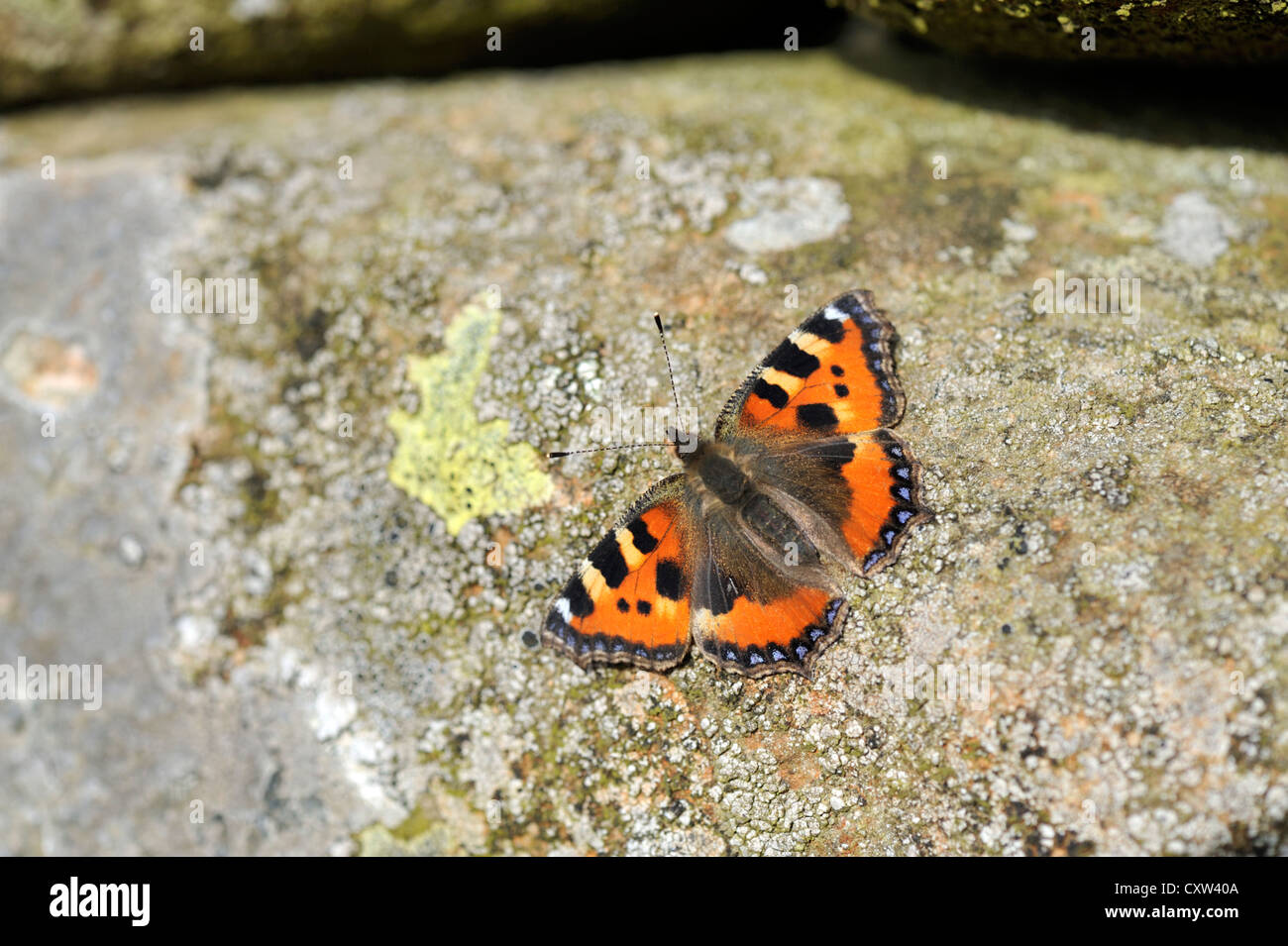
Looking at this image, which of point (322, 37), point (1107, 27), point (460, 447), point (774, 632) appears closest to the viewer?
point (774, 632)

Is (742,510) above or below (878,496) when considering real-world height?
below

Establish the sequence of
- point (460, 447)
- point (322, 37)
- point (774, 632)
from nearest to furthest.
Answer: point (774, 632), point (460, 447), point (322, 37)

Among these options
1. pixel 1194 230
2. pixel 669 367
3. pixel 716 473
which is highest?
pixel 1194 230

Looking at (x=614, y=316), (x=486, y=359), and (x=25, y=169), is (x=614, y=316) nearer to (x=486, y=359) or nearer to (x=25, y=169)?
(x=486, y=359)

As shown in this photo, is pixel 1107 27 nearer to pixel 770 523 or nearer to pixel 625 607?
pixel 770 523

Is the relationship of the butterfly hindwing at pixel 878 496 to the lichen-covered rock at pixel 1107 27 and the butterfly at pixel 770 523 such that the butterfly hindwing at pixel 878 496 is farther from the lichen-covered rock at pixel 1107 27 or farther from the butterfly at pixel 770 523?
the lichen-covered rock at pixel 1107 27

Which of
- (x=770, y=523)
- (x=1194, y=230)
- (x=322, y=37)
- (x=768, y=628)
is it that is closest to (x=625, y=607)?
(x=768, y=628)

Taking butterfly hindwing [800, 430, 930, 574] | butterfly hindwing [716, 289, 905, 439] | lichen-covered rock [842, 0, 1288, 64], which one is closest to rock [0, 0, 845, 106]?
lichen-covered rock [842, 0, 1288, 64]

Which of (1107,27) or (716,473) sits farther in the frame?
(1107,27)
